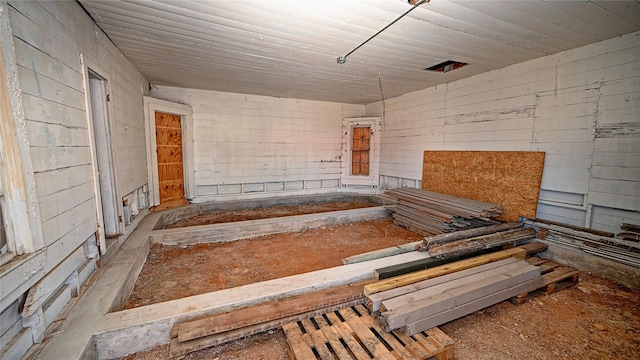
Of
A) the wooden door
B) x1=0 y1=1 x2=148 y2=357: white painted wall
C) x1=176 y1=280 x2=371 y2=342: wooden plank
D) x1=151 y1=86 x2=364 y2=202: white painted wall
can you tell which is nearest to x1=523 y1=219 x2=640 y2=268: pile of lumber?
x1=176 y1=280 x2=371 y2=342: wooden plank

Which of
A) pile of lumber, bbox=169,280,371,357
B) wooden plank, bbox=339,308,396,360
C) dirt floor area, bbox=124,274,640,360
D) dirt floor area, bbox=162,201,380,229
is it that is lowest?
dirt floor area, bbox=124,274,640,360

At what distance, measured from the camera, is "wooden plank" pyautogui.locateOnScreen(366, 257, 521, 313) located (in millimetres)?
2205

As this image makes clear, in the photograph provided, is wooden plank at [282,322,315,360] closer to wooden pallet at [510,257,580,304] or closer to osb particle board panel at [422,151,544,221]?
wooden pallet at [510,257,580,304]

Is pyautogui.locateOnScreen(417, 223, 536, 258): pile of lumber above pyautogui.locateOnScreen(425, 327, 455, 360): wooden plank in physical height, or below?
above

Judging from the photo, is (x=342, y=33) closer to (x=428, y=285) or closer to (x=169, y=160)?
(x=428, y=285)

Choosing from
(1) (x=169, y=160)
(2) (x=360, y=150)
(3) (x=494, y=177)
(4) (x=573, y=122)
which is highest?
(4) (x=573, y=122)

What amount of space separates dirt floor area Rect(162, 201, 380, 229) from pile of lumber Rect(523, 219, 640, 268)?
402 centimetres

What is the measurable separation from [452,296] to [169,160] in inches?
234

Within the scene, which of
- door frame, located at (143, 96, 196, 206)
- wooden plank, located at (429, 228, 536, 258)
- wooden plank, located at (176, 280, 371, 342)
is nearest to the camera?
wooden plank, located at (176, 280, 371, 342)

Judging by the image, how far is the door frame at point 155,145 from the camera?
4859mm

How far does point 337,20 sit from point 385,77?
2.57 m

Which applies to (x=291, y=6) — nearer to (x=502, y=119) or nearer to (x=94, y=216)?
(x=94, y=216)

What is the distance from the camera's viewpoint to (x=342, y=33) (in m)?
3.07

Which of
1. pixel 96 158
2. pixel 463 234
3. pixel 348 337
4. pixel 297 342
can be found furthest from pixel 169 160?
pixel 463 234
